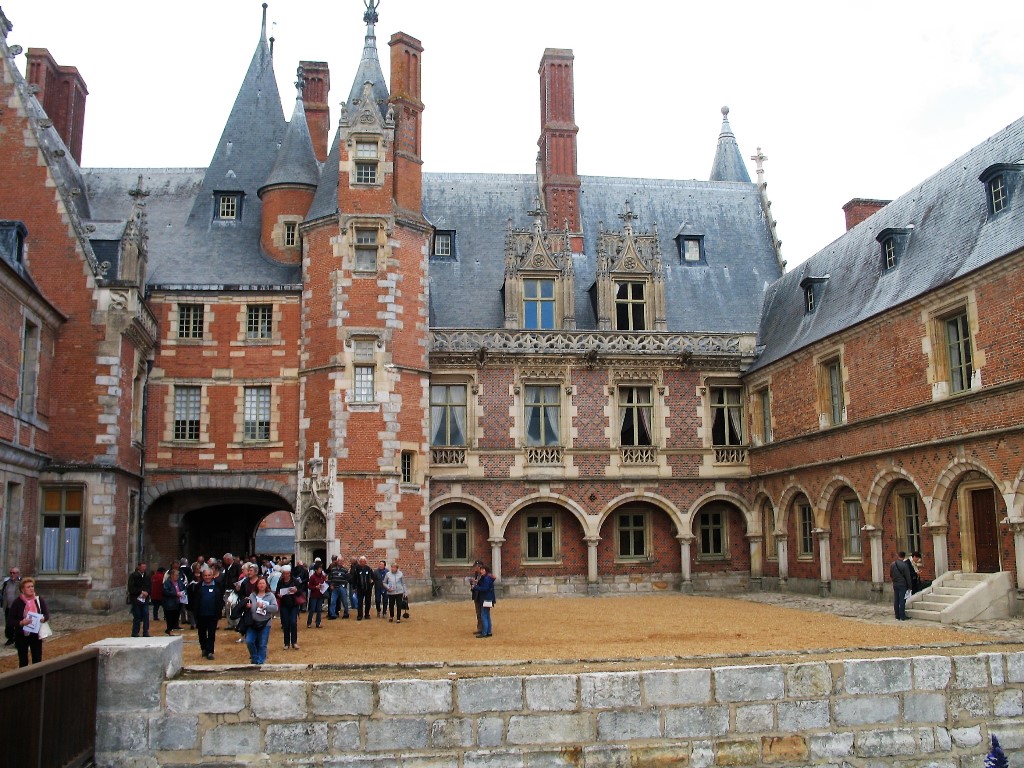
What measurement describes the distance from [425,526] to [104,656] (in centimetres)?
1539

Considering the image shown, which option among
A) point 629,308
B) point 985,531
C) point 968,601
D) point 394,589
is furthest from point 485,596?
point 629,308

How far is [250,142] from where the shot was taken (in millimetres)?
30016

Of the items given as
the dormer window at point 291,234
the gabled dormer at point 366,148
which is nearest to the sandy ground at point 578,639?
the dormer window at point 291,234

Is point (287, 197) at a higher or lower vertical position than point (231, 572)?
higher

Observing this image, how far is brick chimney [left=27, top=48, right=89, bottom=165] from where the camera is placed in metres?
29.2

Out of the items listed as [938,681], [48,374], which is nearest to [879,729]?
[938,681]

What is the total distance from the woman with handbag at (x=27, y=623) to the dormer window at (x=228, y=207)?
1790cm

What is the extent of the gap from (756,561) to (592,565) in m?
4.66

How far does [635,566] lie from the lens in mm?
27656

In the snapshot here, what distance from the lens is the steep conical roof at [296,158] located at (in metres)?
28.0

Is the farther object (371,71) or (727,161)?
(727,161)

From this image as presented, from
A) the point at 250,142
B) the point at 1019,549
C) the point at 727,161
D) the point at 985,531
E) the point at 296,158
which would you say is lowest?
the point at 1019,549

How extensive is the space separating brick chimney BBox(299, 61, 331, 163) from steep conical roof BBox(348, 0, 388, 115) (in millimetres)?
3434

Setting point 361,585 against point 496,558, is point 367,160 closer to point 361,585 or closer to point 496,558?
point 496,558
